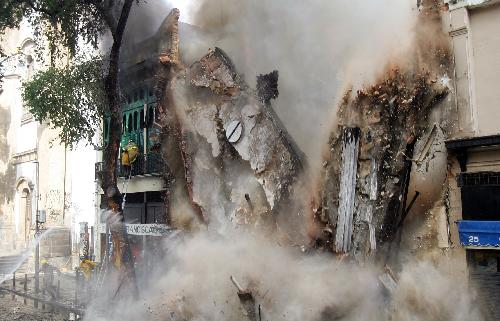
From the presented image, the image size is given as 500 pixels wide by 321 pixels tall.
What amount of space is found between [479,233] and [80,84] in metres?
9.70

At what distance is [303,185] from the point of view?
9859 millimetres

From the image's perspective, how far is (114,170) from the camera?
1016 cm

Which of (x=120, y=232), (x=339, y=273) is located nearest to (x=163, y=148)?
(x=120, y=232)

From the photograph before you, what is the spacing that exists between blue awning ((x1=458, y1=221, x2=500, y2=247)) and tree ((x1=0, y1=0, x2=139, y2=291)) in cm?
665

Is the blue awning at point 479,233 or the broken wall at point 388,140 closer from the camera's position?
the blue awning at point 479,233

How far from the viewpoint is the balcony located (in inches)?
526

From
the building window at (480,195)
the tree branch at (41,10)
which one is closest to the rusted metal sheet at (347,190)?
the building window at (480,195)

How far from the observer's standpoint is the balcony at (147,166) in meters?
13.4

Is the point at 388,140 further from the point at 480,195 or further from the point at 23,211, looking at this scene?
the point at 23,211

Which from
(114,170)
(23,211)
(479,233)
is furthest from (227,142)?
(23,211)

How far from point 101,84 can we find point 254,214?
5451 millimetres

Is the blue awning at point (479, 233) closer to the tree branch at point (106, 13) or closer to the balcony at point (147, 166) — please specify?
the tree branch at point (106, 13)

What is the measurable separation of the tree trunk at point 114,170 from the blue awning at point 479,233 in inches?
260

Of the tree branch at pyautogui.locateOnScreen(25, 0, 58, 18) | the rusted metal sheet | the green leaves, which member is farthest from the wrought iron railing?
the rusted metal sheet
